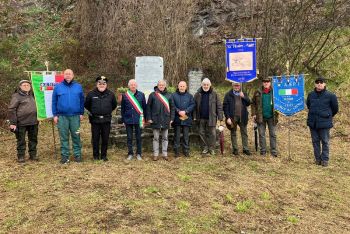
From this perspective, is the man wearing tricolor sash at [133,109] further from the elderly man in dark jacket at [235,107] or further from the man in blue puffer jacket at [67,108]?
the elderly man in dark jacket at [235,107]

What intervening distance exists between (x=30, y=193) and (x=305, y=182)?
507 cm

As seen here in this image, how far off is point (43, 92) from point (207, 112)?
3.72 meters

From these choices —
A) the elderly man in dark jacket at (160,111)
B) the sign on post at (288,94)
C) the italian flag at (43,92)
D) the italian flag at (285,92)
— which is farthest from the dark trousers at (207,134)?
the italian flag at (43,92)

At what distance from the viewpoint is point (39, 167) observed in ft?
26.2

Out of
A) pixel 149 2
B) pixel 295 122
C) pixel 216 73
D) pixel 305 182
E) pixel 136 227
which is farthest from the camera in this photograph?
pixel 216 73

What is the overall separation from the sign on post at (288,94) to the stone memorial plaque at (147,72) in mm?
3073

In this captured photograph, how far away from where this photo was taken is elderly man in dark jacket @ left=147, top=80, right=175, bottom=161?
8.59 meters

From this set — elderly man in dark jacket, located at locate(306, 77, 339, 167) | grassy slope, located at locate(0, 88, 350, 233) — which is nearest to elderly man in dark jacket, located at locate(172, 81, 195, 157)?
grassy slope, located at locate(0, 88, 350, 233)

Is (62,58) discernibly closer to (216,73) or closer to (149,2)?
(149,2)

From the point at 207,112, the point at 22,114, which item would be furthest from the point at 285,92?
the point at 22,114

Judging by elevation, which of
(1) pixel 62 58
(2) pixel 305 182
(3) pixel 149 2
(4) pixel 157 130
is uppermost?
(3) pixel 149 2

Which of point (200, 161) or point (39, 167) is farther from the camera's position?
point (200, 161)

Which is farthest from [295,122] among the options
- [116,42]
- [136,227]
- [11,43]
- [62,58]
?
[11,43]

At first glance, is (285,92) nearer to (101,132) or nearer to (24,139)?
(101,132)
